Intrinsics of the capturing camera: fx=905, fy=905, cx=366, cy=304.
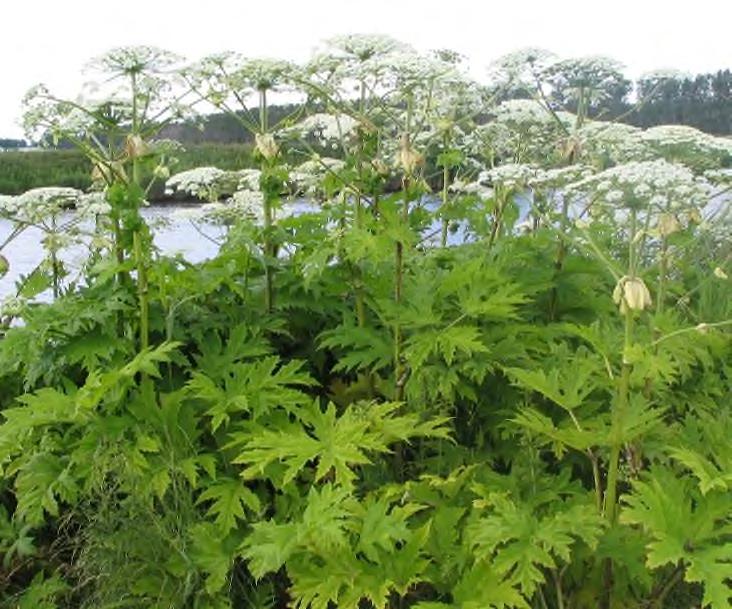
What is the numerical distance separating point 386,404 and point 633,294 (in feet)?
3.18

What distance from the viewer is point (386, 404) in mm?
3205

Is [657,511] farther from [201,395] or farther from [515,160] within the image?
[515,160]

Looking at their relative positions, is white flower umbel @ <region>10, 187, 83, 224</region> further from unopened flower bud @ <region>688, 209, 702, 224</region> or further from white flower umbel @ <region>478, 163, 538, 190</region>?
unopened flower bud @ <region>688, 209, 702, 224</region>

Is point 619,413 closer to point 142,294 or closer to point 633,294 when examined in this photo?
point 633,294

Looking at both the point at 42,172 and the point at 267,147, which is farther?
the point at 42,172

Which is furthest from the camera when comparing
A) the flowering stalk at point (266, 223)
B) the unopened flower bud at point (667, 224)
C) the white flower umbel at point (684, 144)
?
the flowering stalk at point (266, 223)

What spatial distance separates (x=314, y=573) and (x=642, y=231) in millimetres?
1477

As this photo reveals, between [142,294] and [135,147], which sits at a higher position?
[135,147]

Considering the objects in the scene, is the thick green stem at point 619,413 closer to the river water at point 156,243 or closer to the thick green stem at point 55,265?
the river water at point 156,243

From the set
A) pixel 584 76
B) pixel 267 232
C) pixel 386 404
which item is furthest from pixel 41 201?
pixel 584 76

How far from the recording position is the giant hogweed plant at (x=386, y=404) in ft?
9.10

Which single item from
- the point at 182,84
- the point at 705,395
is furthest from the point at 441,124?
the point at 705,395

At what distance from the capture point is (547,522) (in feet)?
8.86

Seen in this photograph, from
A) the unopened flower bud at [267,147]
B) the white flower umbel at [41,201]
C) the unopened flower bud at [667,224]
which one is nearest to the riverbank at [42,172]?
the white flower umbel at [41,201]
